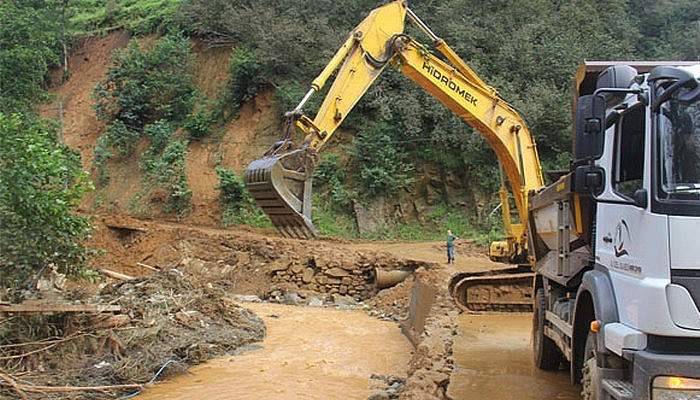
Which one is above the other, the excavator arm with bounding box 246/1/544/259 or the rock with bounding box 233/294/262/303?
the excavator arm with bounding box 246/1/544/259

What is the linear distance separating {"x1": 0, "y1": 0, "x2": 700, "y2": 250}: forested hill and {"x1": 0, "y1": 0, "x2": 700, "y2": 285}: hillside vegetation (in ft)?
0.20

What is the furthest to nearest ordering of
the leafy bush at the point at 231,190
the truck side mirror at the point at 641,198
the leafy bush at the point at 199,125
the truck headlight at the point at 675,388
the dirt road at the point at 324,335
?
the leafy bush at the point at 199,125
the leafy bush at the point at 231,190
the dirt road at the point at 324,335
the truck side mirror at the point at 641,198
the truck headlight at the point at 675,388

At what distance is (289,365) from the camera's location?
12.7 meters

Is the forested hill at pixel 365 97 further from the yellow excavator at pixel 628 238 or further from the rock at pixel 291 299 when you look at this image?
the yellow excavator at pixel 628 238

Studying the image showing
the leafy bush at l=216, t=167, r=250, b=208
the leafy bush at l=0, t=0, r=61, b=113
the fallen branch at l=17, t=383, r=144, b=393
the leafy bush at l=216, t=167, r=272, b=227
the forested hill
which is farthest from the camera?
the leafy bush at l=0, t=0, r=61, b=113

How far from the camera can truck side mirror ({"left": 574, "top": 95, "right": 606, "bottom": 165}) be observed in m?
5.14

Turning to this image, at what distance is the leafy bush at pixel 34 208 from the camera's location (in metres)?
10.8

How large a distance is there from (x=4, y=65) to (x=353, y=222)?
16.6 metres

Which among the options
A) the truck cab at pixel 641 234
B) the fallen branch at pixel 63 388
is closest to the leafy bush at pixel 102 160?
the fallen branch at pixel 63 388

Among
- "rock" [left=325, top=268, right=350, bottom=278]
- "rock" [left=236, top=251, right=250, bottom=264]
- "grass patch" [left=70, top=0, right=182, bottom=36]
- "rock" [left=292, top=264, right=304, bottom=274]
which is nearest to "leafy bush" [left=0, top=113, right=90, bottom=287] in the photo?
"rock" [left=292, top=264, right=304, bottom=274]

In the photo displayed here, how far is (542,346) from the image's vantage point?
922cm

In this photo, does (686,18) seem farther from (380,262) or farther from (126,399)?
(126,399)

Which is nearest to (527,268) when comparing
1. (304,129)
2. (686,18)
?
(304,129)

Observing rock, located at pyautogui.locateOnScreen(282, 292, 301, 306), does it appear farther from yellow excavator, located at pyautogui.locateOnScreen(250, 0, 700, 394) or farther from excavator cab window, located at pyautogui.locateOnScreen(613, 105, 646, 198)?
excavator cab window, located at pyautogui.locateOnScreen(613, 105, 646, 198)
